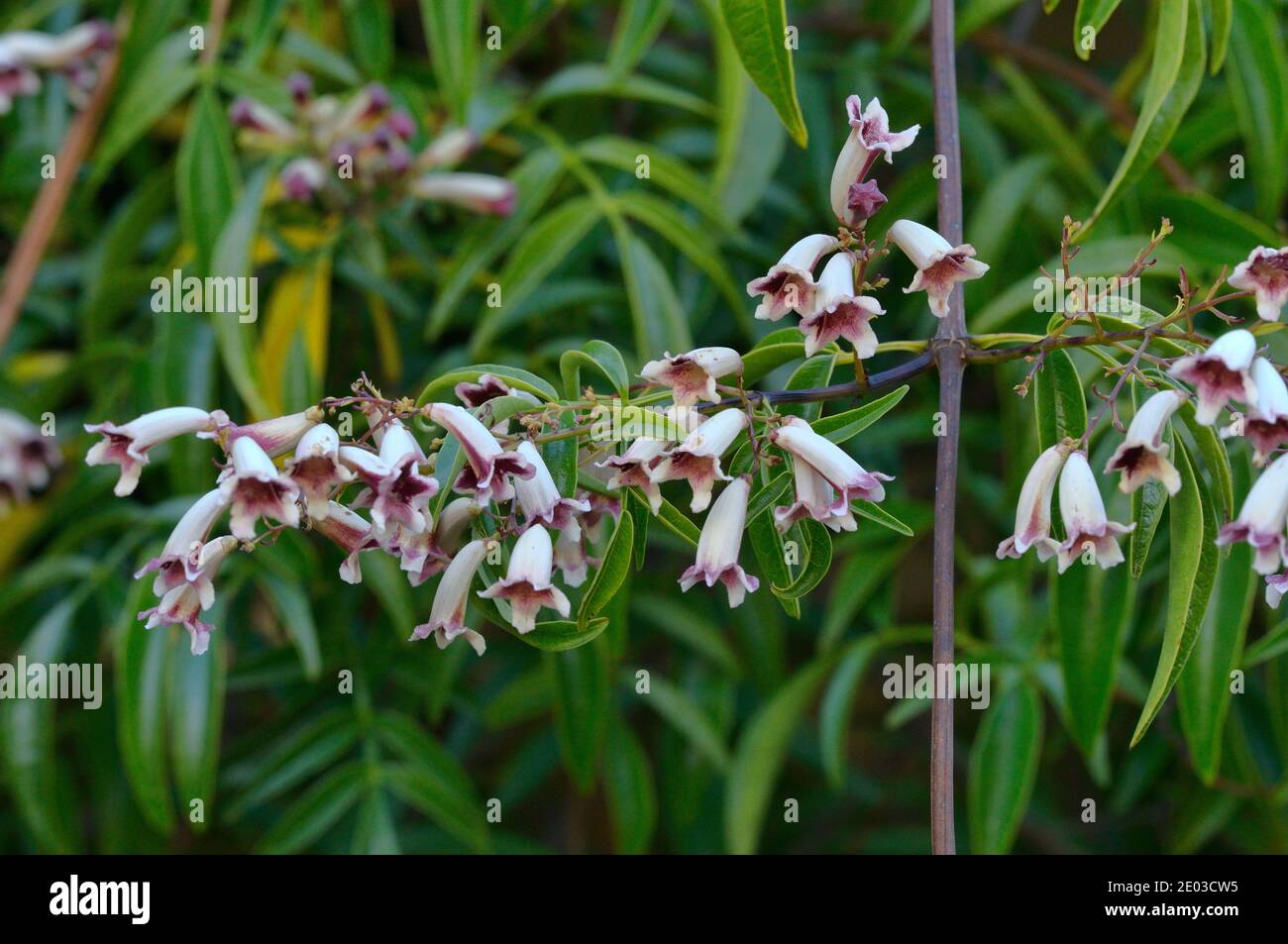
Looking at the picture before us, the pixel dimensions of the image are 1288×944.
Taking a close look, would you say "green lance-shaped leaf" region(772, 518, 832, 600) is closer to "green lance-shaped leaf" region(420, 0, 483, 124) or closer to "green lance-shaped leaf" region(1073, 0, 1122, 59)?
"green lance-shaped leaf" region(1073, 0, 1122, 59)

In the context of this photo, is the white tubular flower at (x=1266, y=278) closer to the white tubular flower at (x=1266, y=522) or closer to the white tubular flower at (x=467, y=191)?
the white tubular flower at (x=1266, y=522)

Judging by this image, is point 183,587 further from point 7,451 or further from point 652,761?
point 652,761

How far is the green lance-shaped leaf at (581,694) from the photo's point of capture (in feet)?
4.90

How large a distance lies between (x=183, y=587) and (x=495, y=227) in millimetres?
880

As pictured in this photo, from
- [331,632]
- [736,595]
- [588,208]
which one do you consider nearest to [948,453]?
[736,595]

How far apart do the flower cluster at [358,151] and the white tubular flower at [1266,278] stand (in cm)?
106

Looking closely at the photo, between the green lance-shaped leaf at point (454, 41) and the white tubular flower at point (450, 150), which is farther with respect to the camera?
the white tubular flower at point (450, 150)

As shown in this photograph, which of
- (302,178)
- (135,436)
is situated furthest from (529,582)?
(302,178)

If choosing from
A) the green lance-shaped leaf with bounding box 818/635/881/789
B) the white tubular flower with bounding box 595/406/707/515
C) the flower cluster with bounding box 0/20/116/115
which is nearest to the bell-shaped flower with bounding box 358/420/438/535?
the white tubular flower with bounding box 595/406/707/515

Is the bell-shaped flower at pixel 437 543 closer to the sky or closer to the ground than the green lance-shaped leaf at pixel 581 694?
closer to the sky

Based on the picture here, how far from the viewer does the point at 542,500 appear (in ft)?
2.61

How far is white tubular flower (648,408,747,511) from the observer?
29.4 inches

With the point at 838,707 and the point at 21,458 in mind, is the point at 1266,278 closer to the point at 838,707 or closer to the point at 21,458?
the point at 838,707

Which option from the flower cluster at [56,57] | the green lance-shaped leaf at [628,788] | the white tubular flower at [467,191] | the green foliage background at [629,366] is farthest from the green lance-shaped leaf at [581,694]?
the flower cluster at [56,57]
